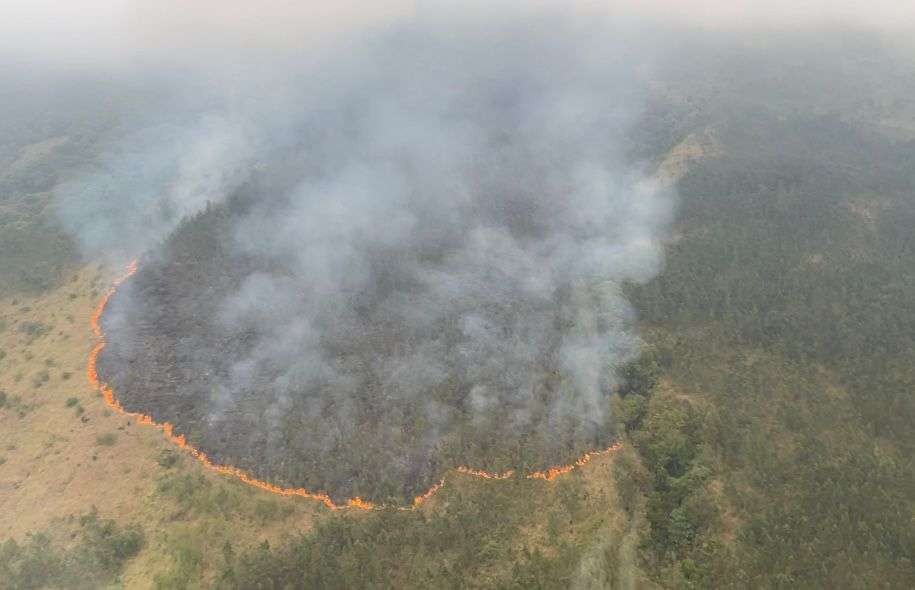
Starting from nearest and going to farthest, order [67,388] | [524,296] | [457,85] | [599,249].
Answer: [67,388] < [524,296] < [599,249] < [457,85]

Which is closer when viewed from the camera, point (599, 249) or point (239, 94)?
point (599, 249)

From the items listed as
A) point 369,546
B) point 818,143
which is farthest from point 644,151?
point 369,546

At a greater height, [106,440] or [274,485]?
[106,440]

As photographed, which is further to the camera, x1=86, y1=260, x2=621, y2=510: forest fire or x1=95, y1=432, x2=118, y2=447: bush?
x1=95, y1=432, x2=118, y2=447: bush

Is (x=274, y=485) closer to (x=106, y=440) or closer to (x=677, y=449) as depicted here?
(x=106, y=440)

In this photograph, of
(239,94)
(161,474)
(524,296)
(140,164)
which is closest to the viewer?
(161,474)

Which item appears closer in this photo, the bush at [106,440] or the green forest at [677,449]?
the green forest at [677,449]

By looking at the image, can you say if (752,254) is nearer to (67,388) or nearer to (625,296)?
(625,296)

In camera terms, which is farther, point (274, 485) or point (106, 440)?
point (106, 440)

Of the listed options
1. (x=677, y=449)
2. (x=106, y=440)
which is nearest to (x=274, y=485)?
(x=106, y=440)

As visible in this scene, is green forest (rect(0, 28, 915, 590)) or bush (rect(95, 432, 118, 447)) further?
bush (rect(95, 432, 118, 447))

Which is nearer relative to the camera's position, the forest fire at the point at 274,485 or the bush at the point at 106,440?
the forest fire at the point at 274,485
